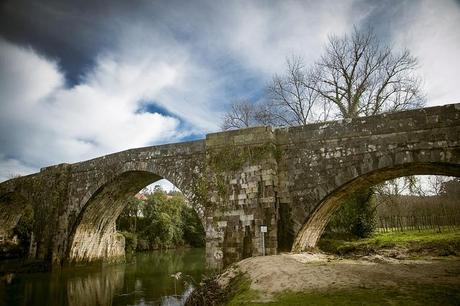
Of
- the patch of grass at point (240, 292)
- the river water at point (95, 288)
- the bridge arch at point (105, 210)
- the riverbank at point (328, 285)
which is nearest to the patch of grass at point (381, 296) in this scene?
the riverbank at point (328, 285)

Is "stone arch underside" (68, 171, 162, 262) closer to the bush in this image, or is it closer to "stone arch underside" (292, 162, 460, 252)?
the bush

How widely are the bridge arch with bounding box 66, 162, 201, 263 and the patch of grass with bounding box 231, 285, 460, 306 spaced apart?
9.37 meters

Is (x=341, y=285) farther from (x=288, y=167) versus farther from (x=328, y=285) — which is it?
(x=288, y=167)

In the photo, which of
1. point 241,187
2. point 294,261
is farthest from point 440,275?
point 241,187

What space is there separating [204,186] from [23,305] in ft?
22.6

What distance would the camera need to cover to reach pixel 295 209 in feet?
34.8

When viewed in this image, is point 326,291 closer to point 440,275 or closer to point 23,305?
point 440,275

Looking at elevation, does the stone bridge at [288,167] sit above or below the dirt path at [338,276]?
above

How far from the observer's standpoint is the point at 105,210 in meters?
18.3

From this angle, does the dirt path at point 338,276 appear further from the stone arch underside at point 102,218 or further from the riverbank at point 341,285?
the stone arch underside at point 102,218

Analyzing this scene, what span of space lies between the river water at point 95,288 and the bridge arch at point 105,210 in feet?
4.26

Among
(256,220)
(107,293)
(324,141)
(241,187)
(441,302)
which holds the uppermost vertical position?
(324,141)

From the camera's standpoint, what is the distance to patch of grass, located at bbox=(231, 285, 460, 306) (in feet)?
14.7

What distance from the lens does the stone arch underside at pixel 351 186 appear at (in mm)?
9570
